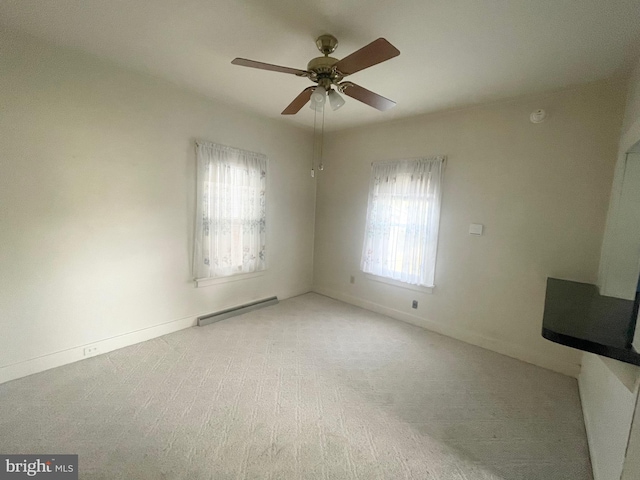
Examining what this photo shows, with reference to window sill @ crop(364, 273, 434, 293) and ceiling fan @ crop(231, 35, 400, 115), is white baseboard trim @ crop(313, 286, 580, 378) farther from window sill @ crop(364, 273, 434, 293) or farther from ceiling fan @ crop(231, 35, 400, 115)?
ceiling fan @ crop(231, 35, 400, 115)

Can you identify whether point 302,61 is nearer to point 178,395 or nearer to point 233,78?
point 233,78

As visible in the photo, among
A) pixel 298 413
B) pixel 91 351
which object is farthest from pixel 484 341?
pixel 91 351

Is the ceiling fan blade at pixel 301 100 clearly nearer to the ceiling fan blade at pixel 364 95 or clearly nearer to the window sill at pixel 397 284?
the ceiling fan blade at pixel 364 95

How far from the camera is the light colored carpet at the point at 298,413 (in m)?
1.53

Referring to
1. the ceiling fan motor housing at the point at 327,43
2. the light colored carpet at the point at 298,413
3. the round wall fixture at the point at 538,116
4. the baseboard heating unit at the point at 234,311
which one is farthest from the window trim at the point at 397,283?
the ceiling fan motor housing at the point at 327,43

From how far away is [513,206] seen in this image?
2760 mm

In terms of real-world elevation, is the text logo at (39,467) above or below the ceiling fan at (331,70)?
below

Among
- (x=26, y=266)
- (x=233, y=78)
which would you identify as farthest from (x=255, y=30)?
(x=26, y=266)

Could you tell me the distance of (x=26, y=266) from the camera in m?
2.15

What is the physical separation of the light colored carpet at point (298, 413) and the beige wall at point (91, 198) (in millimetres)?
387

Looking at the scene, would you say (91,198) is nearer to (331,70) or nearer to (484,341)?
(331,70)

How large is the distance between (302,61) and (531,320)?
321 cm

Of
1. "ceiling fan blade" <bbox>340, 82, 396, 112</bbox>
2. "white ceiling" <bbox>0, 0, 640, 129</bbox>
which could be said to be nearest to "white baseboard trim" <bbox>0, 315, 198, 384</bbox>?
"white ceiling" <bbox>0, 0, 640, 129</bbox>

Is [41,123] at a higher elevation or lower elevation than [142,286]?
higher
